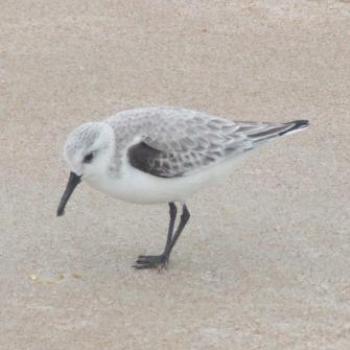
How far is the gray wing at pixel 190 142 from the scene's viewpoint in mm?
6480

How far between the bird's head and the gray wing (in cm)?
15

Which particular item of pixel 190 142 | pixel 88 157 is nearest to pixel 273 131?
pixel 190 142

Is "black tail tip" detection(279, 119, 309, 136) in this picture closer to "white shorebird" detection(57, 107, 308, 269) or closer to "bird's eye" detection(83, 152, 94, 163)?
"white shorebird" detection(57, 107, 308, 269)

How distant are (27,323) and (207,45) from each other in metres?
3.91

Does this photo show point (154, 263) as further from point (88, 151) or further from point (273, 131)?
point (273, 131)

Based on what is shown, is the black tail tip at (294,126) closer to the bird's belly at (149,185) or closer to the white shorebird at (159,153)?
the white shorebird at (159,153)

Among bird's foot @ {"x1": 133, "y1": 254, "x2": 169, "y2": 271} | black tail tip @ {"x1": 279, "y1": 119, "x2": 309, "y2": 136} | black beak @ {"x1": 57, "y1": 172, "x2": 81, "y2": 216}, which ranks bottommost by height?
bird's foot @ {"x1": 133, "y1": 254, "x2": 169, "y2": 271}

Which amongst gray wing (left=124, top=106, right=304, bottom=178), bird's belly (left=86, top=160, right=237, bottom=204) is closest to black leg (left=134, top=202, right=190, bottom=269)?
bird's belly (left=86, top=160, right=237, bottom=204)

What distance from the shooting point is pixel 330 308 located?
20.4 ft

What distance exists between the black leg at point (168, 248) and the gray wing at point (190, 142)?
358mm

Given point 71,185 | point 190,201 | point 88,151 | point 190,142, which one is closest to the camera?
point 88,151

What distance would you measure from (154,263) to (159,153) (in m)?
0.63

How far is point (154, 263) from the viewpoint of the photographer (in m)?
6.71

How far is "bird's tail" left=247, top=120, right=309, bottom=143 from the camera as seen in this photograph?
268 inches
